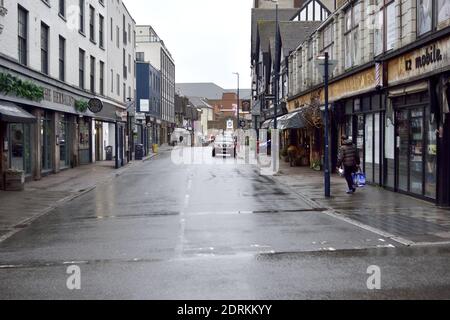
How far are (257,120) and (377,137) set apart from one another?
4474 cm

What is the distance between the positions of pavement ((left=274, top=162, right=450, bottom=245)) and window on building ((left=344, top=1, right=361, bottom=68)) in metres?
5.41

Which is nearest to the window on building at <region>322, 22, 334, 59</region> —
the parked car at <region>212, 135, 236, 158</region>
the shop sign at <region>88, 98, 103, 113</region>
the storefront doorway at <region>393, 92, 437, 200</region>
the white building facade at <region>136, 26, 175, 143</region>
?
the storefront doorway at <region>393, 92, 437, 200</region>

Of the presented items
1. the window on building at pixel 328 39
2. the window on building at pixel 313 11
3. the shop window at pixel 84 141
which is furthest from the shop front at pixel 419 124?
the window on building at pixel 313 11

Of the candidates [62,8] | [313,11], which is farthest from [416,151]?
[313,11]

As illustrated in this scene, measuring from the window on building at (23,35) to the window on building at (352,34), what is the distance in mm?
12752

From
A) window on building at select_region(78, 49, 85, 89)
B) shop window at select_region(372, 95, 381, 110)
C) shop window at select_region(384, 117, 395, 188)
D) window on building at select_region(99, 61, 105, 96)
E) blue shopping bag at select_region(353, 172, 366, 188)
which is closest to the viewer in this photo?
blue shopping bag at select_region(353, 172, 366, 188)

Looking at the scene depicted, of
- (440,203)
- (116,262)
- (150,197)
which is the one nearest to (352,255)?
(116,262)

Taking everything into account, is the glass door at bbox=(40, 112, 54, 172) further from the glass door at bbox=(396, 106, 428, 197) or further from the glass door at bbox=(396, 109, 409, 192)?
the glass door at bbox=(396, 106, 428, 197)

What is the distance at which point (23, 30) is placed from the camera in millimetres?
22844

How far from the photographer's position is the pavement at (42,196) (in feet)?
43.5

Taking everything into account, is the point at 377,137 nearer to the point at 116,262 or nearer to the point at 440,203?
the point at 440,203

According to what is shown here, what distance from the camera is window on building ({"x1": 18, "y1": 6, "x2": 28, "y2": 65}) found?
73.5 ft

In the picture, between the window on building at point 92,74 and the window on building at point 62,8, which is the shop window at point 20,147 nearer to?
the window on building at point 62,8

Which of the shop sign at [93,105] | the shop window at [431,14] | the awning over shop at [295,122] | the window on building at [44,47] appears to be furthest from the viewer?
the shop sign at [93,105]
